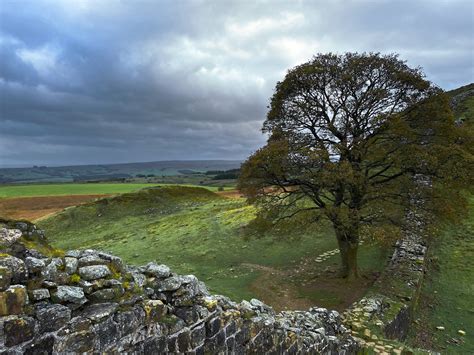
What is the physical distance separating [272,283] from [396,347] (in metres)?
10.0

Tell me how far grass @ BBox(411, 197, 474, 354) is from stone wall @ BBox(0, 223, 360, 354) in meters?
11.3

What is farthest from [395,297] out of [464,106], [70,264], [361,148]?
[464,106]

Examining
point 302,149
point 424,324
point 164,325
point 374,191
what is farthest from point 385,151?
point 164,325

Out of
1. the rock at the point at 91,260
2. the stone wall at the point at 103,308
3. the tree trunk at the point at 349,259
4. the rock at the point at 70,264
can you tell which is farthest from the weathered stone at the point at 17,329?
the tree trunk at the point at 349,259

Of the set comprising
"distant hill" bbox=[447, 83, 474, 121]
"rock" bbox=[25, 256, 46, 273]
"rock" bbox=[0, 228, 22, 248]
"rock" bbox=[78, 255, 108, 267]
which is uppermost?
"distant hill" bbox=[447, 83, 474, 121]

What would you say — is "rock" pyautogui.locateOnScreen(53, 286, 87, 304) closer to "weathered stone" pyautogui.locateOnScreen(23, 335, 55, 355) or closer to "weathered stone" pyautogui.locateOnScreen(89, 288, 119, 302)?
"weathered stone" pyautogui.locateOnScreen(89, 288, 119, 302)

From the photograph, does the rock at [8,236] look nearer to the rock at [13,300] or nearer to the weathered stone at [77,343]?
the rock at [13,300]

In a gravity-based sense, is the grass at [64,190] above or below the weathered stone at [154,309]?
below

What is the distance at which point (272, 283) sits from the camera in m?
22.5

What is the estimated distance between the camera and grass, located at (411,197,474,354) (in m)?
16.4

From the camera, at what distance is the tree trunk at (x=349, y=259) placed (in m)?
21.5

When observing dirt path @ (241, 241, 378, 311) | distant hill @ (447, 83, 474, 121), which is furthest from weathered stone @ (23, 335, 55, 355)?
distant hill @ (447, 83, 474, 121)

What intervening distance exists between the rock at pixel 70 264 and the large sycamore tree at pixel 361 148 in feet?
45.1

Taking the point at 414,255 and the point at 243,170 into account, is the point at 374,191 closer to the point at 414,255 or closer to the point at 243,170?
the point at 414,255
